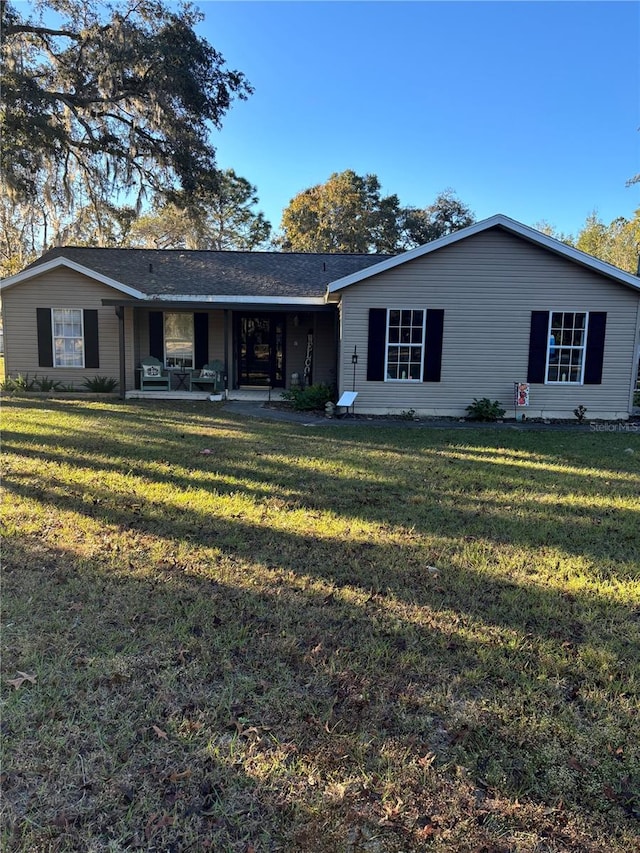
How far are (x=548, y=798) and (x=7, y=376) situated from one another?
591 inches

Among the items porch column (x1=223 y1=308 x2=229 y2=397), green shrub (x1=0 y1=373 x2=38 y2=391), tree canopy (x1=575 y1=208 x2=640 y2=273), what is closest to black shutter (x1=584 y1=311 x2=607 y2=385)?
porch column (x1=223 y1=308 x2=229 y2=397)

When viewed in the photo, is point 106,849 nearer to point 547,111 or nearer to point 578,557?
point 578,557

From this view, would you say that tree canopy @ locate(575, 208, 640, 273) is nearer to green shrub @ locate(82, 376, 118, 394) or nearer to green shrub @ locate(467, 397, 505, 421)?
green shrub @ locate(467, 397, 505, 421)

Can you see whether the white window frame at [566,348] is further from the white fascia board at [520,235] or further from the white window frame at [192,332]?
the white window frame at [192,332]

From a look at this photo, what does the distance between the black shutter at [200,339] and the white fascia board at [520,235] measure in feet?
15.2

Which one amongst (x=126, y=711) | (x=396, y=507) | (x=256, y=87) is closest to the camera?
(x=126, y=711)

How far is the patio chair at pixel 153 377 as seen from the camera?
44.7 feet

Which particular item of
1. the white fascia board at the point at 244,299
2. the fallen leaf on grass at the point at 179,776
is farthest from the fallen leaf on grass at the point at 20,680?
the white fascia board at the point at 244,299

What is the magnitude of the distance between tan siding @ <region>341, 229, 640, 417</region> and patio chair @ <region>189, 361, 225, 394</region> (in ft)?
12.5

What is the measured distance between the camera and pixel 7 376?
1370 cm

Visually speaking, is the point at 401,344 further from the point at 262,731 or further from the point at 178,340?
the point at 262,731

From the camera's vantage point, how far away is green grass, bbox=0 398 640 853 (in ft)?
6.05

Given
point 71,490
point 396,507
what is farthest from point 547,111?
point 71,490

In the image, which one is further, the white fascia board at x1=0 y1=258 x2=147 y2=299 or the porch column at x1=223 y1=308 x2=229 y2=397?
the porch column at x1=223 y1=308 x2=229 y2=397
